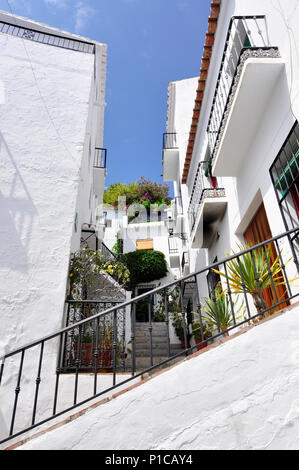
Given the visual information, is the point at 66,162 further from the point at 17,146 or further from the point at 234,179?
the point at 234,179

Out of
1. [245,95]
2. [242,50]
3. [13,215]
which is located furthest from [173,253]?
[242,50]

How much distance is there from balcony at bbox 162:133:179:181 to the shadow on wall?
8.62 metres

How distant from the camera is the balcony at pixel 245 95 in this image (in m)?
4.20

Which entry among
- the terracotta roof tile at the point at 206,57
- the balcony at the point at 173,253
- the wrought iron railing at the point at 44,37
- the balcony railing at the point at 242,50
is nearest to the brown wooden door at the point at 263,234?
the balcony railing at the point at 242,50

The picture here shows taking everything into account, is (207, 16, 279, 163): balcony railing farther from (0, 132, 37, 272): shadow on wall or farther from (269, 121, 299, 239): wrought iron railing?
(0, 132, 37, 272): shadow on wall

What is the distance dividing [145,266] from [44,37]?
Result: 1212cm

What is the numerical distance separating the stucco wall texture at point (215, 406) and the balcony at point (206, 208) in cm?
449

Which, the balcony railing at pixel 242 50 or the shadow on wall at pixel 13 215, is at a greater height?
the balcony railing at pixel 242 50

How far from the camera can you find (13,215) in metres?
A: 5.93

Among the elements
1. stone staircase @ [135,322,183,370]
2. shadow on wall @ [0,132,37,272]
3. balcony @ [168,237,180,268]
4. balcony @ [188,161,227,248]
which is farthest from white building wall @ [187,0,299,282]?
balcony @ [168,237,180,268]

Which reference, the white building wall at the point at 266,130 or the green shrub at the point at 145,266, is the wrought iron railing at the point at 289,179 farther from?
the green shrub at the point at 145,266

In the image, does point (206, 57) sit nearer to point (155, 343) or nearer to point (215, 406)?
point (215, 406)

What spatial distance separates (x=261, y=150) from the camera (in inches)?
196

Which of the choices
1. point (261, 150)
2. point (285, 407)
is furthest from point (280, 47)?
point (285, 407)
